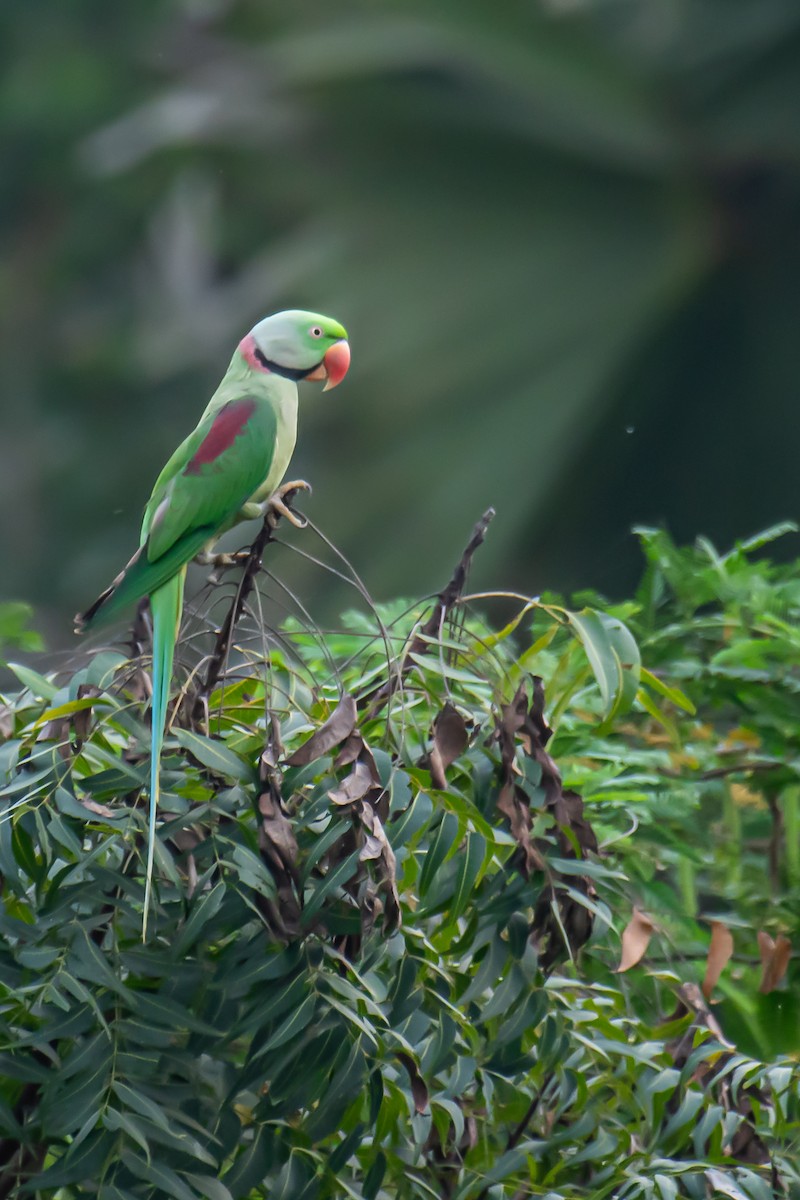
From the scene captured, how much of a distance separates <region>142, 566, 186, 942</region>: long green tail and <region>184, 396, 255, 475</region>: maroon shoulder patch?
0.11 m

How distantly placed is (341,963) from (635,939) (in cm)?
28

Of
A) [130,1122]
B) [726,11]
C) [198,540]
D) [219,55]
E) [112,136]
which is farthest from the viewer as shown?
[112,136]

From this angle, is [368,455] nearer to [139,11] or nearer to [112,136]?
[112,136]

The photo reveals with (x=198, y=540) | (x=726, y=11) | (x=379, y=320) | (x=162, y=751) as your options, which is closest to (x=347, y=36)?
(x=379, y=320)

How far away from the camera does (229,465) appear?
1159 mm

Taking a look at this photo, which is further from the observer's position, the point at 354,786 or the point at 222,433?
the point at 222,433

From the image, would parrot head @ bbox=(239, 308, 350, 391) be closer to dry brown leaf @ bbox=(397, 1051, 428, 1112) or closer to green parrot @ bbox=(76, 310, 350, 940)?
green parrot @ bbox=(76, 310, 350, 940)

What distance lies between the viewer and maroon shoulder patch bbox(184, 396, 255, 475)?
1163mm

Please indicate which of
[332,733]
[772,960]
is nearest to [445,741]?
[332,733]

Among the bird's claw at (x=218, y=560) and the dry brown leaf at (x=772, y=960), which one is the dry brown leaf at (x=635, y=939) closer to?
the dry brown leaf at (x=772, y=960)

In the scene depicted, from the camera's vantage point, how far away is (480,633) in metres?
1.42

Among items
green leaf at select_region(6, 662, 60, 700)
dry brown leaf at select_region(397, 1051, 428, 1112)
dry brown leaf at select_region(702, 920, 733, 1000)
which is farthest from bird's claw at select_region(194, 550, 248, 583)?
dry brown leaf at select_region(702, 920, 733, 1000)

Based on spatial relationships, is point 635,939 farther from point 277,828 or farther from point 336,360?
point 336,360

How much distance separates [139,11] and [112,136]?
2.15 ft
